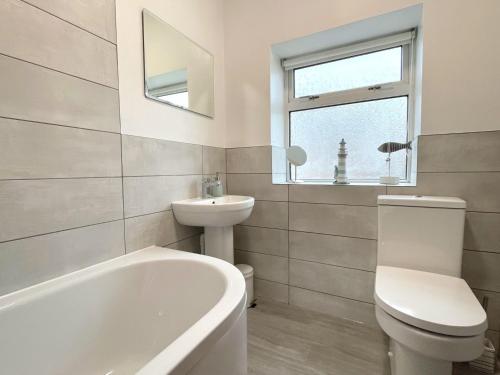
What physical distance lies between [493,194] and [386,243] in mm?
580

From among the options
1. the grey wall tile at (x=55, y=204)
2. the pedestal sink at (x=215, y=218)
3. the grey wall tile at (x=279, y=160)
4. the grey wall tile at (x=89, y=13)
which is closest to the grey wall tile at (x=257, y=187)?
the grey wall tile at (x=279, y=160)

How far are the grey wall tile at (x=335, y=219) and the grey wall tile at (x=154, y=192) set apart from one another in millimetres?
762

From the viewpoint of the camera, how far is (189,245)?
1.70 m

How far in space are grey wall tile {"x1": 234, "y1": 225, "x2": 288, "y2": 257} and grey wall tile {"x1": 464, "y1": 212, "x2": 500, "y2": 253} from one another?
1041mm

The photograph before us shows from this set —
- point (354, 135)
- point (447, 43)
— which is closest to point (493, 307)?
point (354, 135)

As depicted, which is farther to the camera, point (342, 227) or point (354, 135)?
point (354, 135)

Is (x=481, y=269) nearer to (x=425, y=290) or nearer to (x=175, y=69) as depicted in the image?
(x=425, y=290)

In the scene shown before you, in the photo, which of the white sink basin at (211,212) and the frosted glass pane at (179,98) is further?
the frosted glass pane at (179,98)

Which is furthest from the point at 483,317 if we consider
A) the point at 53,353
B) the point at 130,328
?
the point at 53,353

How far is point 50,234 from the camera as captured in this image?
0.99 m

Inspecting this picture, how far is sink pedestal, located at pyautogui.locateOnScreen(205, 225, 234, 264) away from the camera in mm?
1594

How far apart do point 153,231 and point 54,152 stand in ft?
2.08

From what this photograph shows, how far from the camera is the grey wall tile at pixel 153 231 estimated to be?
1.31 m

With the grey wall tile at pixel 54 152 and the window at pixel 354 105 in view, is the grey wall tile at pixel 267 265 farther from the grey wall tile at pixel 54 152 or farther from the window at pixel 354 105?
the grey wall tile at pixel 54 152
